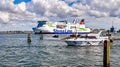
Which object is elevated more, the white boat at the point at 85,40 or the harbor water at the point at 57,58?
the white boat at the point at 85,40

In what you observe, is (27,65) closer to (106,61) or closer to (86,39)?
(106,61)

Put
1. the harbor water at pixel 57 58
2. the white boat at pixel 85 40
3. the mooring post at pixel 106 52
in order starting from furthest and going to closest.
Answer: the white boat at pixel 85 40 → the harbor water at pixel 57 58 → the mooring post at pixel 106 52

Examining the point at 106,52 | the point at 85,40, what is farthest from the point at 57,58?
the point at 85,40

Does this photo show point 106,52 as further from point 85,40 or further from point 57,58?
point 85,40

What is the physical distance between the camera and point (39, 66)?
121 feet

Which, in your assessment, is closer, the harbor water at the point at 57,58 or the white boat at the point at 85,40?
the harbor water at the point at 57,58

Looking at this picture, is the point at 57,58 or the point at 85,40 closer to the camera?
the point at 57,58

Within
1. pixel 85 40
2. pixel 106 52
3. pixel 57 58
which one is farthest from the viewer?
pixel 85 40

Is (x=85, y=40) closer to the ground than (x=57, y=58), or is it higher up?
higher up

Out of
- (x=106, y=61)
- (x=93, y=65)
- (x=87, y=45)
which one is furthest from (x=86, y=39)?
(x=106, y=61)

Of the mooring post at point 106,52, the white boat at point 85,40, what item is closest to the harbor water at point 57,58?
the mooring post at point 106,52

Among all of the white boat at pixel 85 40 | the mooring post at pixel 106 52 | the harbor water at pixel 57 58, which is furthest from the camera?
the white boat at pixel 85 40

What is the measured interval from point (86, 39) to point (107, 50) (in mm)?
43378

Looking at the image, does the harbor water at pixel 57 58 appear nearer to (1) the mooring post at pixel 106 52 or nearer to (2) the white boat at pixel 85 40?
(1) the mooring post at pixel 106 52
